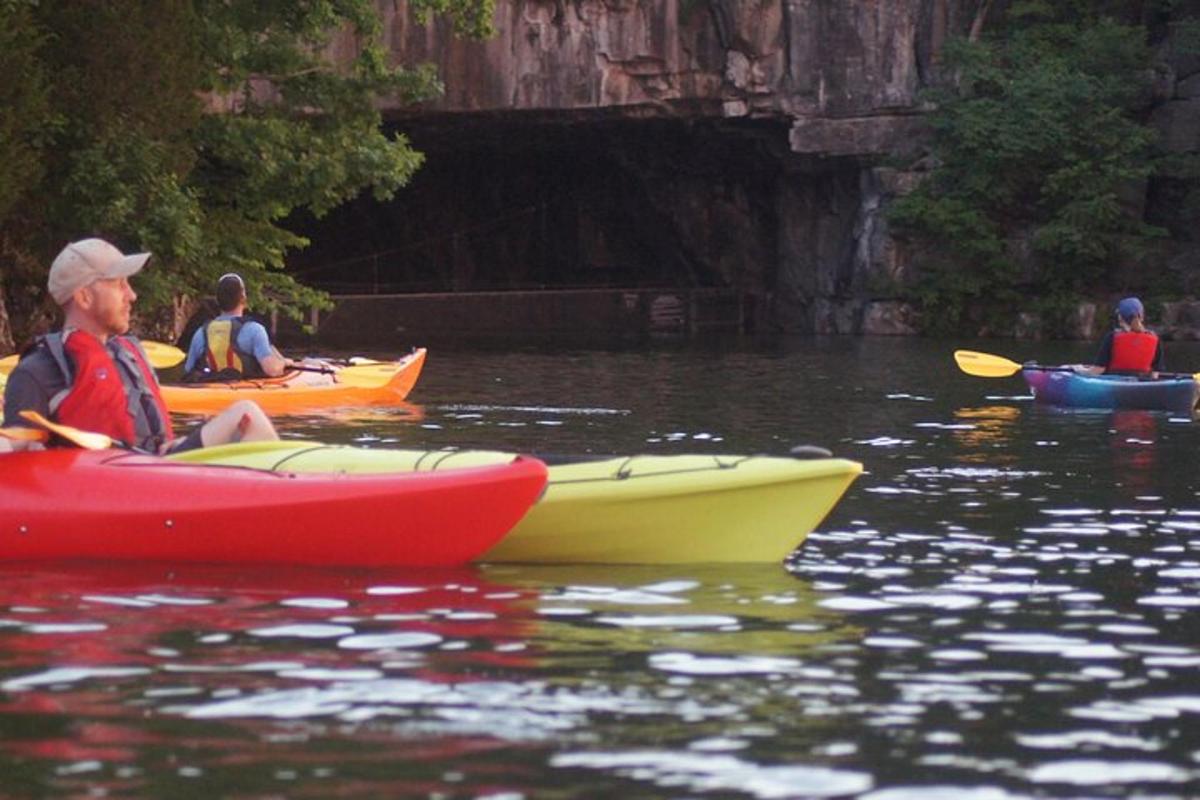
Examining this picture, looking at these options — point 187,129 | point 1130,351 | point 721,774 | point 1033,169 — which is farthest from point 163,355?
point 1033,169

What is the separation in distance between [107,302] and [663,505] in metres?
2.20

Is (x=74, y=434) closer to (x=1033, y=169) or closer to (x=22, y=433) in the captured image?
(x=22, y=433)

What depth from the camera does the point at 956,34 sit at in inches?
1407

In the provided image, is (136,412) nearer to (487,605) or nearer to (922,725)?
(487,605)

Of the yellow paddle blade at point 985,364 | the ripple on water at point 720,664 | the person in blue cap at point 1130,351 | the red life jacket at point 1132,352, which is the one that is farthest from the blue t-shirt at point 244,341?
the ripple on water at point 720,664

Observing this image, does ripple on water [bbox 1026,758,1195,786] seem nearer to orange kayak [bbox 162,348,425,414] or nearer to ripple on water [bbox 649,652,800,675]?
ripple on water [bbox 649,652,800,675]

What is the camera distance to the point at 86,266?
8328 mm

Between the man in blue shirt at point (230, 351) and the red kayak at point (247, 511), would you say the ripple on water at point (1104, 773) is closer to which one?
the red kayak at point (247, 511)

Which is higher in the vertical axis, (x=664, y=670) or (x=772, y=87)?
(x=772, y=87)

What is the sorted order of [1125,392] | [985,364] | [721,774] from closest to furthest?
[721,774], [1125,392], [985,364]

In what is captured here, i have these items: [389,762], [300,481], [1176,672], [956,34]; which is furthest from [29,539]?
[956,34]

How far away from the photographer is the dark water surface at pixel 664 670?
5102 mm

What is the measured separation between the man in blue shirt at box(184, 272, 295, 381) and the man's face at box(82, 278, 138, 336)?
738cm

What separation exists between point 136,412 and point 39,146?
12.6 m
